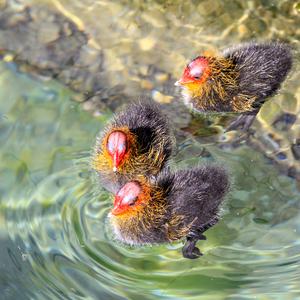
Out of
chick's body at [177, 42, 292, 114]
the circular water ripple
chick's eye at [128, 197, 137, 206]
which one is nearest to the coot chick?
chick's body at [177, 42, 292, 114]

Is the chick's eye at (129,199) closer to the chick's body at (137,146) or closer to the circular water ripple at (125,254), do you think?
the chick's body at (137,146)

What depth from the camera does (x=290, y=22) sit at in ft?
14.3

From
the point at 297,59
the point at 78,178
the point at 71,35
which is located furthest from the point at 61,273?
the point at 297,59

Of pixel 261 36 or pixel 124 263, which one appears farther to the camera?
pixel 261 36

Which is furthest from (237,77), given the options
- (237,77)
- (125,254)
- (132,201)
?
(125,254)

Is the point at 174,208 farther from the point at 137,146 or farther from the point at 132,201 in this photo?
the point at 137,146

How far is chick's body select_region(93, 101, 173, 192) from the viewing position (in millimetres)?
3223

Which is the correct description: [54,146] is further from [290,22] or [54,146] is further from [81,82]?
[290,22]

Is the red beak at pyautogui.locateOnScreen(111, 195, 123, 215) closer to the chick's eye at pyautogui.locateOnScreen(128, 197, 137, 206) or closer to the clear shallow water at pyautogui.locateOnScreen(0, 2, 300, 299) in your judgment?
the chick's eye at pyautogui.locateOnScreen(128, 197, 137, 206)

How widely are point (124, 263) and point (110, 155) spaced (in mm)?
627

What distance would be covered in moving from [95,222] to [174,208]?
24.6 inches

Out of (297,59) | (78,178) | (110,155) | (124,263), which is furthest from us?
(297,59)

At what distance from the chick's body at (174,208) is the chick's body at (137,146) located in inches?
5.3

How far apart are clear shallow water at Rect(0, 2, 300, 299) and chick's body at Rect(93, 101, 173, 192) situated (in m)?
0.35
